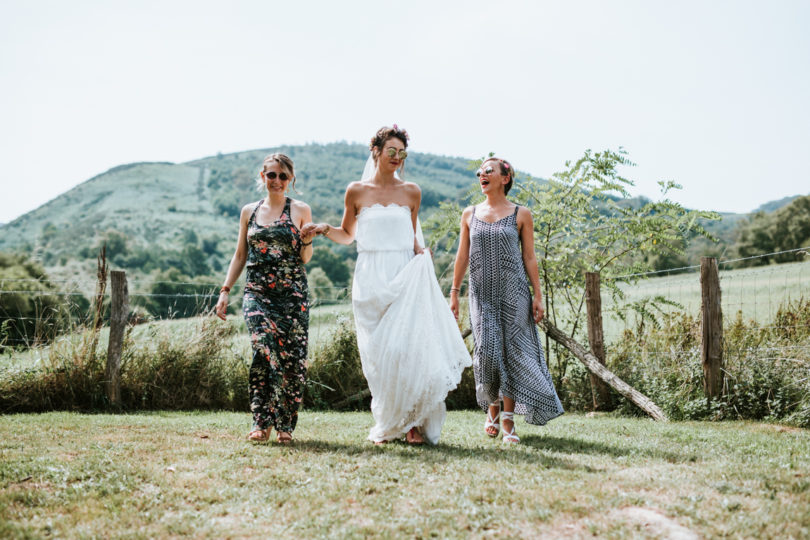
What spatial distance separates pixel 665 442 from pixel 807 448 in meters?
1.01

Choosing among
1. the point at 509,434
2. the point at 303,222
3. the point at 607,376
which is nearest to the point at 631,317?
the point at 607,376

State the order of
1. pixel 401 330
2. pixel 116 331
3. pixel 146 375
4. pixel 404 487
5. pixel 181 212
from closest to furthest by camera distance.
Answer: pixel 404 487 < pixel 401 330 < pixel 116 331 < pixel 146 375 < pixel 181 212

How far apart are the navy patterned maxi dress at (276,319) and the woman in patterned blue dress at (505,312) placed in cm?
152

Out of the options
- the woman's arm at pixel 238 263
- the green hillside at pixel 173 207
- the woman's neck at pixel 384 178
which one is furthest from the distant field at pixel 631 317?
the green hillside at pixel 173 207

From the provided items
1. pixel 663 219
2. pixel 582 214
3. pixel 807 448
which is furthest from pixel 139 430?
pixel 663 219

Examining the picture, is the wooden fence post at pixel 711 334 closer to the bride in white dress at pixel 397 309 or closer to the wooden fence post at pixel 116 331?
the bride in white dress at pixel 397 309

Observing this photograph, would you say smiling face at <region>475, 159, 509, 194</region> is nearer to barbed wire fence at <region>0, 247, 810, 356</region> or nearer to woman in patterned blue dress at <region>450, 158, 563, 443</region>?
woman in patterned blue dress at <region>450, 158, 563, 443</region>

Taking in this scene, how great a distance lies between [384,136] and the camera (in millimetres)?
5242

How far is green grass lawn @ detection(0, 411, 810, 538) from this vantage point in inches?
117

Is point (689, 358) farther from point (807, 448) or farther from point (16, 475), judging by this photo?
point (16, 475)

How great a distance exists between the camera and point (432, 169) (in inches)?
4178

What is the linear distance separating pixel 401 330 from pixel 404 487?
1.54 m

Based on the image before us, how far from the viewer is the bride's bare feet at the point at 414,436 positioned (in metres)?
4.94

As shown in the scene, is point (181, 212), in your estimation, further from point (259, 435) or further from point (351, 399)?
point (259, 435)
